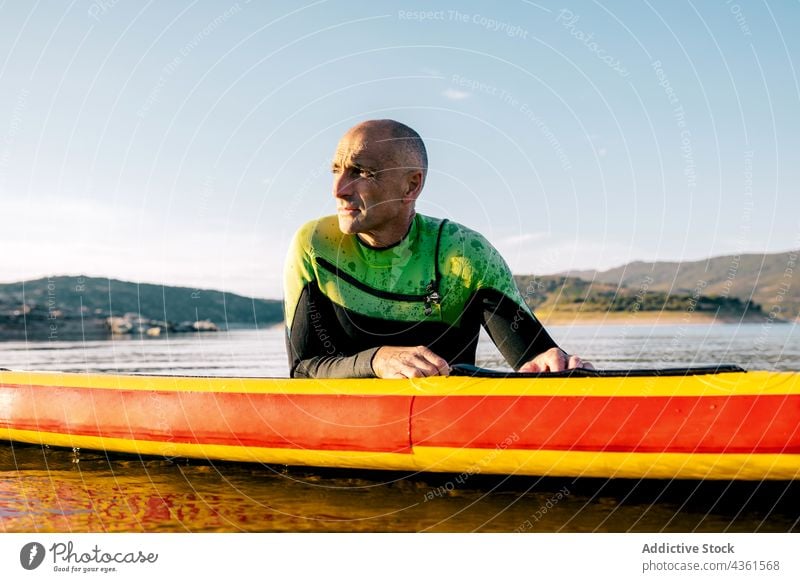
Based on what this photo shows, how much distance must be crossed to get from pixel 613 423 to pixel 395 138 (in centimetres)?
237

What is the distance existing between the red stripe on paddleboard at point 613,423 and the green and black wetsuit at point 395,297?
103cm

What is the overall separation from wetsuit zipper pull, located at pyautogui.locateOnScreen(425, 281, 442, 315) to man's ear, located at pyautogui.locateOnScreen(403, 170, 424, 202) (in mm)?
633

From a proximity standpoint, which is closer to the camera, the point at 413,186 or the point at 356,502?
the point at 356,502

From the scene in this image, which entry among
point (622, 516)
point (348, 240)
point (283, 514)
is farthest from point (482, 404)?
point (348, 240)

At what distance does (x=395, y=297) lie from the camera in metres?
5.48

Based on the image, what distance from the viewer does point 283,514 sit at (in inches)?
169

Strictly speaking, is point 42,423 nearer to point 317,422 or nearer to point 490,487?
point 317,422

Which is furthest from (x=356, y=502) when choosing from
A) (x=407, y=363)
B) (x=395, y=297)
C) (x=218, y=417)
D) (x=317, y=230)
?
(x=317, y=230)

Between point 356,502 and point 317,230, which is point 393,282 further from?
point 356,502

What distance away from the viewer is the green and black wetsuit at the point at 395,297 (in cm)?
544

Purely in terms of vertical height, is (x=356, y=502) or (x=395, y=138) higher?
(x=395, y=138)

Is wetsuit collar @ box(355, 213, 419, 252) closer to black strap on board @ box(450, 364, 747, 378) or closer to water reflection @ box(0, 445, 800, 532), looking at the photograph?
black strap on board @ box(450, 364, 747, 378)

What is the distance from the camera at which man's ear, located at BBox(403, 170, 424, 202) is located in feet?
17.5

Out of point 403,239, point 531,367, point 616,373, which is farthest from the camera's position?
point 403,239
